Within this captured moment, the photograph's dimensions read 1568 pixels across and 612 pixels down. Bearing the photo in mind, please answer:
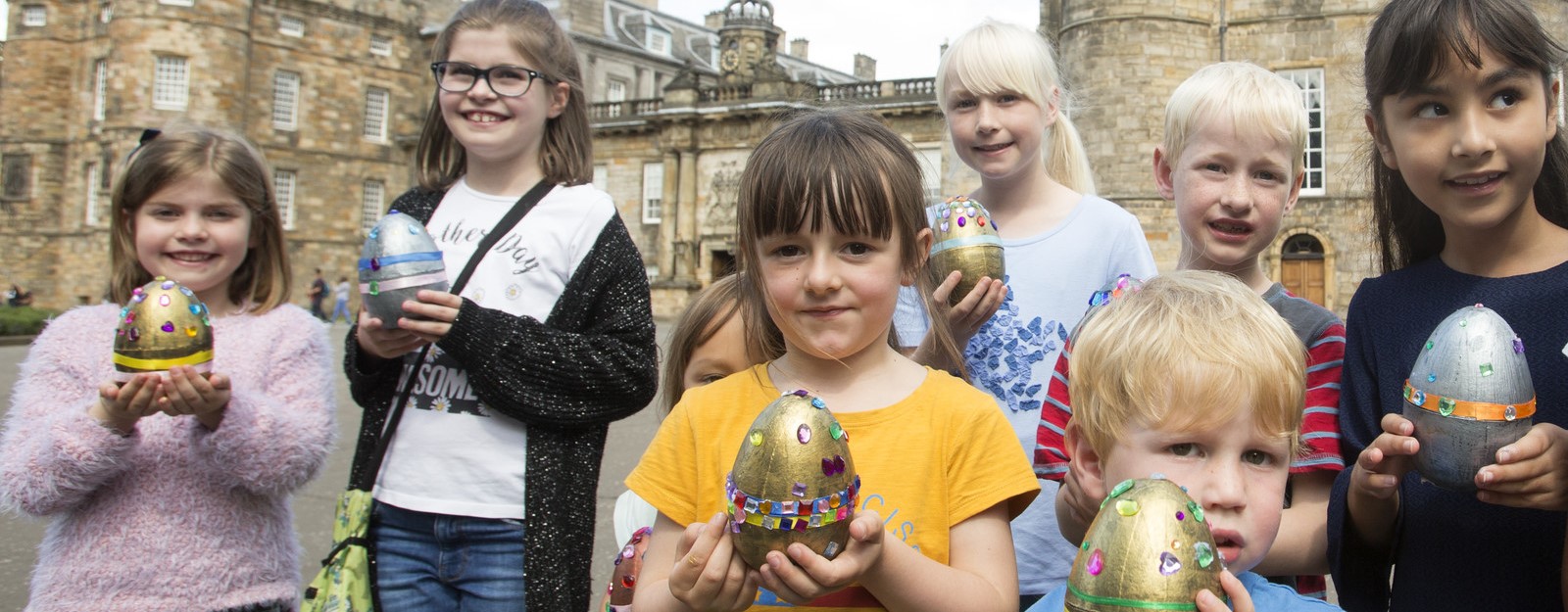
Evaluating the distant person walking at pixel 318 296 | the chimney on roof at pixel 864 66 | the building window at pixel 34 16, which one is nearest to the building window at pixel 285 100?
the distant person walking at pixel 318 296

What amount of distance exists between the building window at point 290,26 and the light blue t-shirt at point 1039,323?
4119cm

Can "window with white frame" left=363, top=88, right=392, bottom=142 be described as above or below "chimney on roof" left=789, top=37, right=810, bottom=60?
below

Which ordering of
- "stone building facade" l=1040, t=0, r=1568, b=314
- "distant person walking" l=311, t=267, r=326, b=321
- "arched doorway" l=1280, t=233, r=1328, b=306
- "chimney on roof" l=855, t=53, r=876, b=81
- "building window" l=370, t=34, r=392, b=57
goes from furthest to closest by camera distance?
"chimney on roof" l=855, t=53, r=876, b=81 < "building window" l=370, t=34, r=392, b=57 < "distant person walking" l=311, t=267, r=326, b=321 < "arched doorway" l=1280, t=233, r=1328, b=306 < "stone building facade" l=1040, t=0, r=1568, b=314

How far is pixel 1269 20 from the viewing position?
24.0m

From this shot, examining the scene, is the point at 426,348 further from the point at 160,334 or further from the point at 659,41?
the point at 659,41

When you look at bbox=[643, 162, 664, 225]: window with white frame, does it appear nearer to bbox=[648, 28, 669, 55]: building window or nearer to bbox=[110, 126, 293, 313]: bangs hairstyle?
bbox=[648, 28, 669, 55]: building window

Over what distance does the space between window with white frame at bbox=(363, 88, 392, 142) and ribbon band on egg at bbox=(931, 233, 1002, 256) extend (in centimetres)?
4197

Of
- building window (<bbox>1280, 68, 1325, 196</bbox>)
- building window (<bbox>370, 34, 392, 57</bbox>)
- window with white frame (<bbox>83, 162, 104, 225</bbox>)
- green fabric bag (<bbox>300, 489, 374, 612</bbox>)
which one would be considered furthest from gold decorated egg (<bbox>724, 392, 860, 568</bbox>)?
window with white frame (<bbox>83, 162, 104, 225</bbox>)

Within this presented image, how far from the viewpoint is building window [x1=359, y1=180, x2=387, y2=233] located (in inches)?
1620

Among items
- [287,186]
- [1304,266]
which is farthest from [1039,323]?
[287,186]

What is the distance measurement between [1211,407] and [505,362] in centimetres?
169

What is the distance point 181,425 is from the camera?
2.90 meters

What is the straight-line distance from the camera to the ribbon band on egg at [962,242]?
2.58 meters

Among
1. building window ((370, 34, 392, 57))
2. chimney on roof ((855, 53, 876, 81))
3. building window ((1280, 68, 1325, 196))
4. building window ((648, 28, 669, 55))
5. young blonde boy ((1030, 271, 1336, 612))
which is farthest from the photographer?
chimney on roof ((855, 53, 876, 81))
